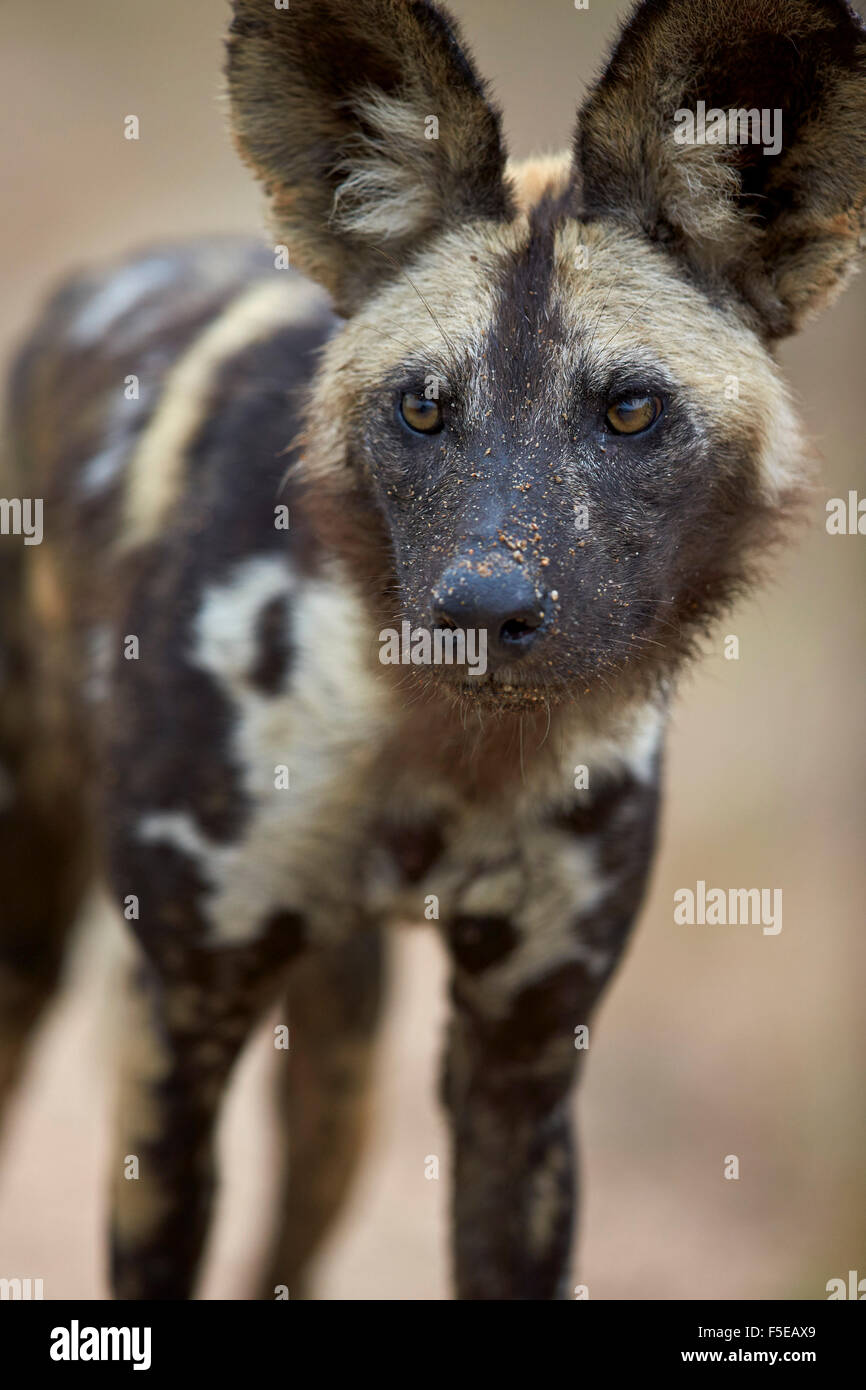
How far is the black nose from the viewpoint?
219 centimetres

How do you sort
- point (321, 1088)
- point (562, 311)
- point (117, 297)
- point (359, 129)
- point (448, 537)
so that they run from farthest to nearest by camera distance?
1. point (321, 1088)
2. point (117, 297)
3. point (359, 129)
4. point (562, 311)
5. point (448, 537)

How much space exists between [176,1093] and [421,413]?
1288mm

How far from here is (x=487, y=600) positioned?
7.17 ft

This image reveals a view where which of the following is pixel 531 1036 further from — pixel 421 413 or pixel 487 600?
pixel 421 413

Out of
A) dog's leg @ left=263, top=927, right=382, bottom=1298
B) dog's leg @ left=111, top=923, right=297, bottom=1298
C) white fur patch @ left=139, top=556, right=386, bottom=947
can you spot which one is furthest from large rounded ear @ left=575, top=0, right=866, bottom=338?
dog's leg @ left=263, top=927, right=382, bottom=1298

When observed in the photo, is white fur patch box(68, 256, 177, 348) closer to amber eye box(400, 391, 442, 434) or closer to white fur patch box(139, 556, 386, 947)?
white fur patch box(139, 556, 386, 947)

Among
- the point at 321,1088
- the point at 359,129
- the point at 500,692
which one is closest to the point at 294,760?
the point at 500,692

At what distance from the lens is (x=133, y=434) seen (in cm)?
342

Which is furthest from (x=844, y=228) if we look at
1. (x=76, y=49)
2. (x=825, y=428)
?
(x=76, y=49)

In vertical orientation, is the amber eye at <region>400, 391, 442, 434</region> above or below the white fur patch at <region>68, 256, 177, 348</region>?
below

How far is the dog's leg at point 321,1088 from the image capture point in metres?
3.96

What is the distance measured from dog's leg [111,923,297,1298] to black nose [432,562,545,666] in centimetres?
83
